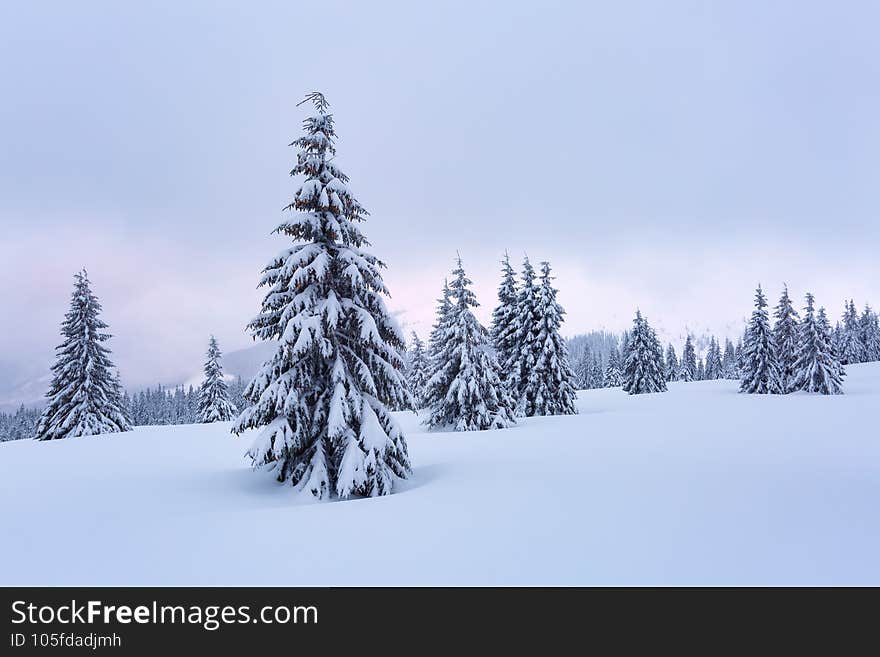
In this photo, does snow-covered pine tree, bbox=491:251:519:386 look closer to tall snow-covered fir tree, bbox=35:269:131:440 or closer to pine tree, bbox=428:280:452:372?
pine tree, bbox=428:280:452:372

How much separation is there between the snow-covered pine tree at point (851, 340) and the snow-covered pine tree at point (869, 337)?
0.78 m

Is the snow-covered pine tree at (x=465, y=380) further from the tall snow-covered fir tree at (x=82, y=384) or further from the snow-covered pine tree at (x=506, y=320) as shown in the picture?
the tall snow-covered fir tree at (x=82, y=384)

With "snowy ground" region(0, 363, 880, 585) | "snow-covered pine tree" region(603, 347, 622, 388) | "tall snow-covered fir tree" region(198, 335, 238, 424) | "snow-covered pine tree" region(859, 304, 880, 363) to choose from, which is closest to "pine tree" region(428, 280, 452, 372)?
"snowy ground" region(0, 363, 880, 585)

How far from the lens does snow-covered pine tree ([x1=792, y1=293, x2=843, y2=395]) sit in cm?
4072

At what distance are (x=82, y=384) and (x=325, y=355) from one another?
2813cm

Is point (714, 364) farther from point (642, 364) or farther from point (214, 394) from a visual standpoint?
point (214, 394)

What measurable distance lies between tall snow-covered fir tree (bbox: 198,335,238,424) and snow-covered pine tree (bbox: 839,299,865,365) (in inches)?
3901

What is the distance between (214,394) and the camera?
47750 millimetres

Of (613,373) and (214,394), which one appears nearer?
(214,394)

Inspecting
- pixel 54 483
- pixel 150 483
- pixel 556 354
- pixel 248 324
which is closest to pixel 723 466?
pixel 248 324

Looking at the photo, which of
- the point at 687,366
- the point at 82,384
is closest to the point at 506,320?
the point at 82,384

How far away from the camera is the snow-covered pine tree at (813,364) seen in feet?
134

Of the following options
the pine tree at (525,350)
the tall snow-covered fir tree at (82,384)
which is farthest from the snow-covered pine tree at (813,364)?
the tall snow-covered fir tree at (82,384)

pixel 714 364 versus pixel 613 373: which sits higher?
pixel 714 364
